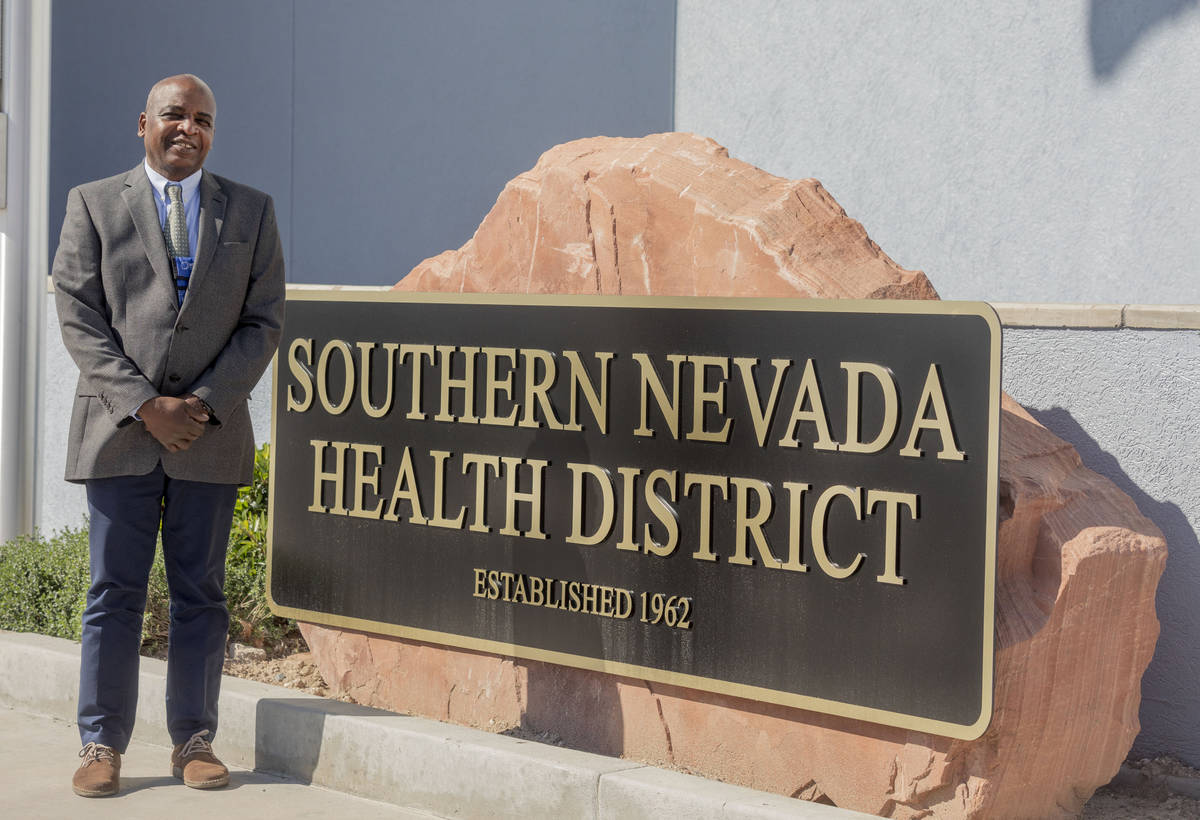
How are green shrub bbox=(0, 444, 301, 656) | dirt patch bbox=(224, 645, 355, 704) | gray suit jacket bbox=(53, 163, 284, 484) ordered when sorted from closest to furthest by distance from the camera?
gray suit jacket bbox=(53, 163, 284, 484) < dirt patch bbox=(224, 645, 355, 704) < green shrub bbox=(0, 444, 301, 656)

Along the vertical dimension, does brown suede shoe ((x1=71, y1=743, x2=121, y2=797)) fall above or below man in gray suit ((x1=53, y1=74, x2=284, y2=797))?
below

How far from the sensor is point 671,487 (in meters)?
4.41

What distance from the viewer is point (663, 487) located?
4.45m

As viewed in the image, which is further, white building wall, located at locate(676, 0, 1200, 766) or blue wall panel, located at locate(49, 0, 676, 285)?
blue wall panel, located at locate(49, 0, 676, 285)

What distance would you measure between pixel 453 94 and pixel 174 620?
7.68m

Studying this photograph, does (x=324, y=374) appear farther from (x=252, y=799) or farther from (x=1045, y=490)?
(x=1045, y=490)

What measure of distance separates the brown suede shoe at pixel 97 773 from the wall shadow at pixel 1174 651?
3119mm

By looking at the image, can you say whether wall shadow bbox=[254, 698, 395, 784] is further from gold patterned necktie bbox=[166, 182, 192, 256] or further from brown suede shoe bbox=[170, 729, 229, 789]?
gold patterned necktie bbox=[166, 182, 192, 256]

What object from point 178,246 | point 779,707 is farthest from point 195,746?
point 779,707

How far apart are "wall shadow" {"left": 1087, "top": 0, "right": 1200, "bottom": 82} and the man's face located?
6.26m

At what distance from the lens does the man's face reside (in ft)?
14.3

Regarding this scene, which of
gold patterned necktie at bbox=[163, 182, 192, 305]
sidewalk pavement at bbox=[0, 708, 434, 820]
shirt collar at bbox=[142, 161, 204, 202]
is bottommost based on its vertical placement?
sidewalk pavement at bbox=[0, 708, 434, 820]

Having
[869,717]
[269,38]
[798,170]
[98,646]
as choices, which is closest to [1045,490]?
[869,717]

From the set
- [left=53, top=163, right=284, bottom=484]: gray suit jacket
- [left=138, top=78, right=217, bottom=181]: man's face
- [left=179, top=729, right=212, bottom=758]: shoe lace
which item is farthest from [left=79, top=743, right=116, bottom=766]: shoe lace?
[left=138, top=78, right=217, bottom=181]: man's face
